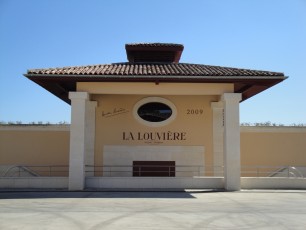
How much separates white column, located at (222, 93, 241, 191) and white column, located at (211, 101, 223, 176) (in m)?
2.96

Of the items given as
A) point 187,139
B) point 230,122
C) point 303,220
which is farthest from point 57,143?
point 303,220

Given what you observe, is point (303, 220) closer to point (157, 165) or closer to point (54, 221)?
point (54, 221)

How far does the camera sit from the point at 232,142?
58.1 feet

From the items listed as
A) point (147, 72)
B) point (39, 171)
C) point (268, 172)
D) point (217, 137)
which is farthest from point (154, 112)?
point (39, 171)

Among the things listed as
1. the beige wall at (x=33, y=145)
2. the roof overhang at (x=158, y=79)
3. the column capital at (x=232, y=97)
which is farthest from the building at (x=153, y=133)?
the beige wall at (x=33, y=145)

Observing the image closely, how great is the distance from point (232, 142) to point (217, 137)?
3.36 m

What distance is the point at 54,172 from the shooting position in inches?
913

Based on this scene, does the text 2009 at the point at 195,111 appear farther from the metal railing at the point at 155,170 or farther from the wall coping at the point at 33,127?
the wall coping at the point at 33,127

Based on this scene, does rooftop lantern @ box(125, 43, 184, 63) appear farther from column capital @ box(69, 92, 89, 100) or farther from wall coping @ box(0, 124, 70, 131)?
column capital @ box(69, 92, 89, 100)

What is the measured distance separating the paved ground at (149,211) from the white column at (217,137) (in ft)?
16.6

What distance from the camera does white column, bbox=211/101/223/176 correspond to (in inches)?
824

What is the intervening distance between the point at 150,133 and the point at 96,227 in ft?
40.7

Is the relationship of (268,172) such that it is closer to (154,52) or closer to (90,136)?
(154,52)

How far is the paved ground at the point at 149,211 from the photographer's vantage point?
9047mm
